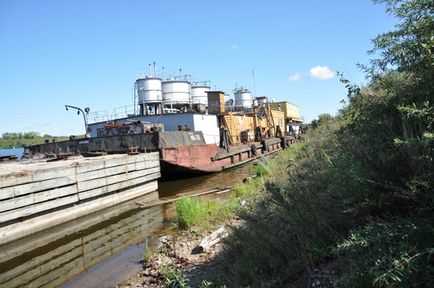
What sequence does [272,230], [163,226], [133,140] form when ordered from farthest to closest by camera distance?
[133,140] → [163,226] → [272,230]

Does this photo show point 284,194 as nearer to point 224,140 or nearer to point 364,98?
point 364,98

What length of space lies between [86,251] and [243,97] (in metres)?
33.2

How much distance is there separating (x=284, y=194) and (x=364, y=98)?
1536 millimetres

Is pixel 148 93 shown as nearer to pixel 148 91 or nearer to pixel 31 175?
pixel 148 91

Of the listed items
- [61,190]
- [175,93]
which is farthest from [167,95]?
[61,190]

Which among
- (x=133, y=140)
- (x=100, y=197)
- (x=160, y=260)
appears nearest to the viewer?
(x=160, y=260)

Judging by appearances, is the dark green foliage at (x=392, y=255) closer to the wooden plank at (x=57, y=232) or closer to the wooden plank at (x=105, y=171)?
the wooden plank at (x=57, y=232)

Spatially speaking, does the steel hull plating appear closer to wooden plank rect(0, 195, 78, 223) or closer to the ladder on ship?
the ladder on ship

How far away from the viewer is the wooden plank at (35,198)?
9359mm

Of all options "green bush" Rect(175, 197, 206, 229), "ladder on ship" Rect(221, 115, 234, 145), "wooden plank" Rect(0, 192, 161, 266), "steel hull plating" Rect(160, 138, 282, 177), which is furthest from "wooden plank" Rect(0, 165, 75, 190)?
"ladder on ship" Rect(221, 115, 234, 145)

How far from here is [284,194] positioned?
435 centimetres

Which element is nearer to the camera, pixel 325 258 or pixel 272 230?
pixel 325 258

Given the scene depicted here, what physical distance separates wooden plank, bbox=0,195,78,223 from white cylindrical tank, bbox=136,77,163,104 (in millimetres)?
16171

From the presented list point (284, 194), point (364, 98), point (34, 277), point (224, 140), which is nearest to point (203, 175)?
point (224, 140)
